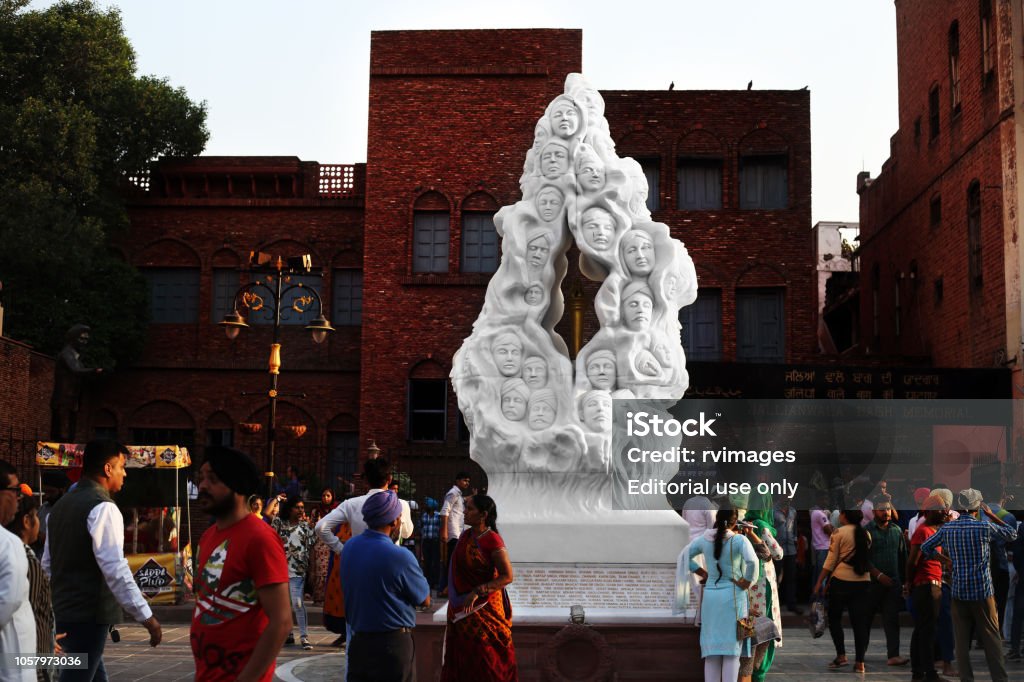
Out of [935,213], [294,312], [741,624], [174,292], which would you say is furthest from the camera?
[174,292]

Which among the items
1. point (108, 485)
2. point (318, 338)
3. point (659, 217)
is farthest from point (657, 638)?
point (659, 217)

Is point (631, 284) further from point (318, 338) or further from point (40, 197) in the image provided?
point (40, 197)

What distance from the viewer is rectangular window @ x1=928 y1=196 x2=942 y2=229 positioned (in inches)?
1113

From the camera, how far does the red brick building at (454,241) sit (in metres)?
29.1

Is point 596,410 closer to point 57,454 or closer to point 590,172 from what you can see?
point 590,172

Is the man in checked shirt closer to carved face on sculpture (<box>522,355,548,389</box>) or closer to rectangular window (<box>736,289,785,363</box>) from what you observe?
carved face on sculpture (<box>522,355,548,389</box>)

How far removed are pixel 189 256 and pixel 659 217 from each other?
39.3 feet

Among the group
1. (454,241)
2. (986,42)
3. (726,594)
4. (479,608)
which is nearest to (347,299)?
(454,241)

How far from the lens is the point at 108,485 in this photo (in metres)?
6.20

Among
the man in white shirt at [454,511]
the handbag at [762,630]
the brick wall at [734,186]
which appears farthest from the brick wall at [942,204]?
the handbag at [762,630]

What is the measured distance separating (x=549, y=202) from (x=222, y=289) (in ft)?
70.1

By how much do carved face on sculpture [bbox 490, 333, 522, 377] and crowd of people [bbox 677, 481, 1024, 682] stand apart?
2.06 metres

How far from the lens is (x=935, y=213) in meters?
28.7

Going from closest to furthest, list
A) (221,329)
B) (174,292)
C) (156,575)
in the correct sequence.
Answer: (156,575), (221,329), (174,292)
